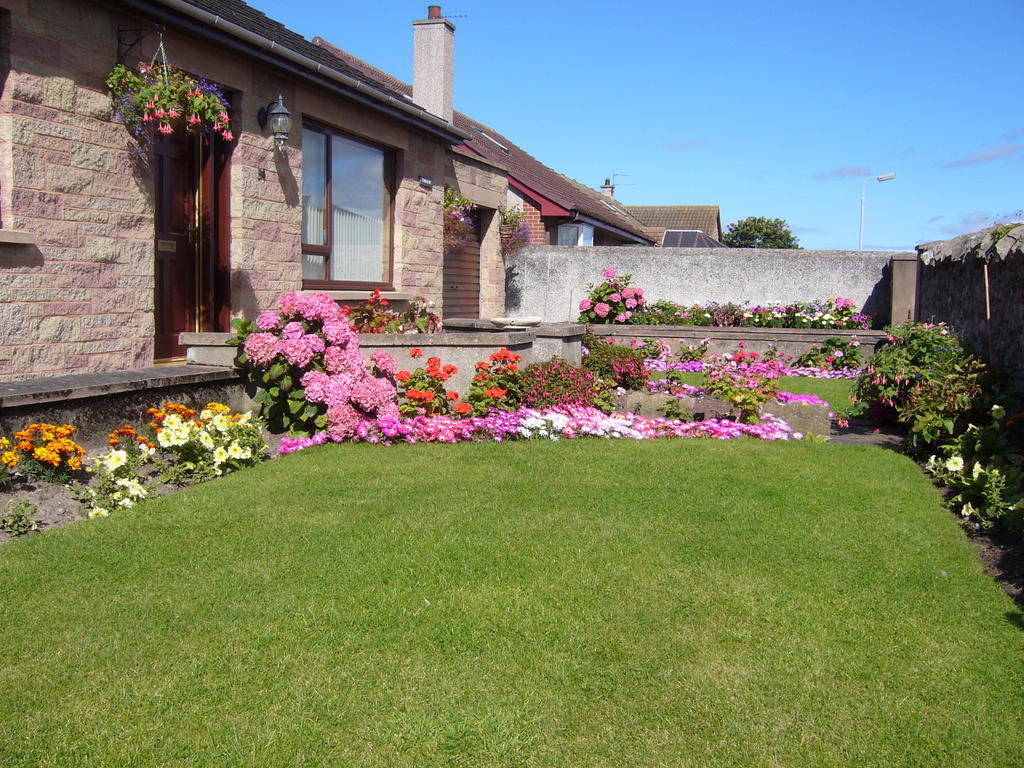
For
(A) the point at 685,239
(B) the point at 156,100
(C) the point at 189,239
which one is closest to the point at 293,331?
(B) the point at 156,100

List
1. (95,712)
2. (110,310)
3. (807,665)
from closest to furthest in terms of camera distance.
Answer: (95,712), (807,665), (110,310)

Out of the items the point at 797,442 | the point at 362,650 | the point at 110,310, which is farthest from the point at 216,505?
the point at 797,442

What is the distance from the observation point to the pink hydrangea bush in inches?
274

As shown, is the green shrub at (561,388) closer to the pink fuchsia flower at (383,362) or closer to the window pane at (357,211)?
the pink fuchsia flower at (383,362)

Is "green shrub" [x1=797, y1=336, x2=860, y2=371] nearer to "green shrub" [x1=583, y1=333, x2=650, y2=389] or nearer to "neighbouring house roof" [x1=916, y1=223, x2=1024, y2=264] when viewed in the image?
"neighbouring house roof" [x1=916, y1=223, x2=1024, y2=264]

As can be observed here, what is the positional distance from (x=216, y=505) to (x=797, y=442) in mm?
4883

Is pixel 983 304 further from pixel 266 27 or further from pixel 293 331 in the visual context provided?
pixel 266 27

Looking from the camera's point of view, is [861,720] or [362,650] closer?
[861,720]

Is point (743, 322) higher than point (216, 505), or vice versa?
point (743, 322)

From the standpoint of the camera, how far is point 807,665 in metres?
3.38

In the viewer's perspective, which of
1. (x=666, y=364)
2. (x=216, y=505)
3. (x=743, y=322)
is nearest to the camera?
(x=216, y=505)

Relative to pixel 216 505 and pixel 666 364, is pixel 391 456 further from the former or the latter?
pixel 666 364

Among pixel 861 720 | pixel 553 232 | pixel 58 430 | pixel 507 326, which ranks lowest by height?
pixel 861 720

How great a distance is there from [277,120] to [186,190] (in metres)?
1.18
